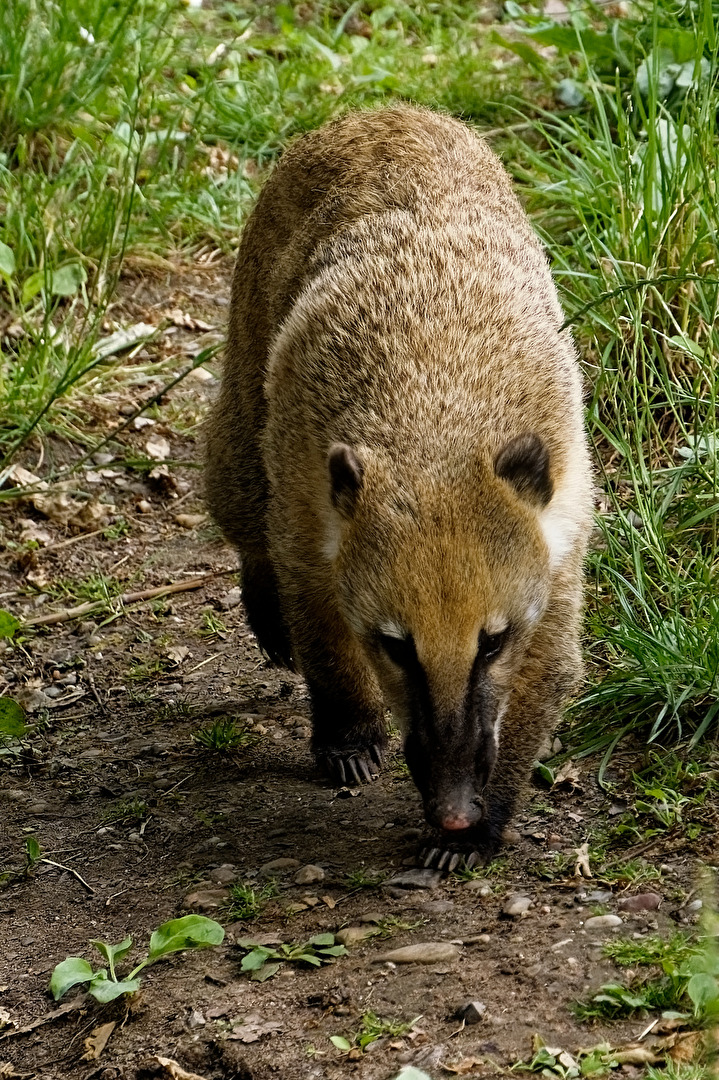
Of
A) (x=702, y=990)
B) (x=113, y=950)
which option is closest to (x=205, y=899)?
(x=113, y=950)

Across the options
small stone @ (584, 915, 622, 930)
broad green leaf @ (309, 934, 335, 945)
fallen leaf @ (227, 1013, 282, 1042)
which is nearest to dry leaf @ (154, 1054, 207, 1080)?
fallen leaf @ (227, 1013, 282, 1042)

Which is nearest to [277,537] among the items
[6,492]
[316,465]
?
[316,465]

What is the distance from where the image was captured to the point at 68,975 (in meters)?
4.48

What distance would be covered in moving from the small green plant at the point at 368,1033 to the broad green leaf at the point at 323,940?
491 mm

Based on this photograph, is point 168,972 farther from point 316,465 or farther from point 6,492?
point 6,492

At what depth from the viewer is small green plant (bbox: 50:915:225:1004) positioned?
4457 mm

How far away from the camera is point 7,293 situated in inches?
342

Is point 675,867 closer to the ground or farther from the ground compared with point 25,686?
farther from the ground

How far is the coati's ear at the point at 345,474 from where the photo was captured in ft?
15.0

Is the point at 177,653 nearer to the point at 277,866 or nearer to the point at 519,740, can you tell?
the point at 277,866

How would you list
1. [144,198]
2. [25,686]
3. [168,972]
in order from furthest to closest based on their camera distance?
[144,198], [25,686], [168,972]

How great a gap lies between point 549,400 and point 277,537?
1.24m

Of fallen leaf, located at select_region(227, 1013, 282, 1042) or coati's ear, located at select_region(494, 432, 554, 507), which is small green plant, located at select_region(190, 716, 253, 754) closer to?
fallen leaf, located at select_region(227, 1013, 282, 1042)

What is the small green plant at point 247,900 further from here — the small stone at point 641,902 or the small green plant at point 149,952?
the small stone at point 641,902
